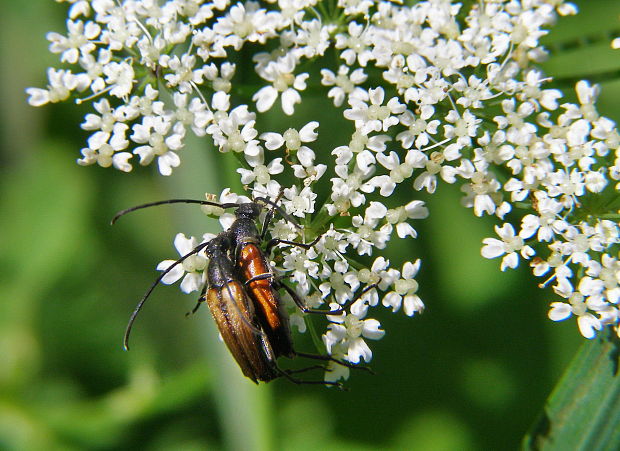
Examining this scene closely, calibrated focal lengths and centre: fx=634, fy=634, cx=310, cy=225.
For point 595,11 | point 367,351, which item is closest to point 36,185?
point 367,351

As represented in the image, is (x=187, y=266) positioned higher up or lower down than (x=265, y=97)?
lower down

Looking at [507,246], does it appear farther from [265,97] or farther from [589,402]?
[265,97]

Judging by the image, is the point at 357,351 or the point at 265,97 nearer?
the point at 357,351

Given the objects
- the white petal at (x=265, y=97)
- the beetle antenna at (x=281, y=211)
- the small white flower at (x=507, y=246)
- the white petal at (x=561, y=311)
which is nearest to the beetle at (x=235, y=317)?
the beetle antenna at (x=281, y=211)

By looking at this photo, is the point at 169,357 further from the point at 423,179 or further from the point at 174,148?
the point at 423,179

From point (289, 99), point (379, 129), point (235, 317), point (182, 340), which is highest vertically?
point (289, 99)

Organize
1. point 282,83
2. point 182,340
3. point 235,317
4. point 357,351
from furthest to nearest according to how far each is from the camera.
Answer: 1. point 182,340
2. point 282,83
3. point 357,351
4. point 235,317

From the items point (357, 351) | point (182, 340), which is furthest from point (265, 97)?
point (182, 340)

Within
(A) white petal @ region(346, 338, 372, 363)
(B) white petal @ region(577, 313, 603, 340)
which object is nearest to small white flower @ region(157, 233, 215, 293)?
(A) white petal @ region(346, 338, 372, 363)
